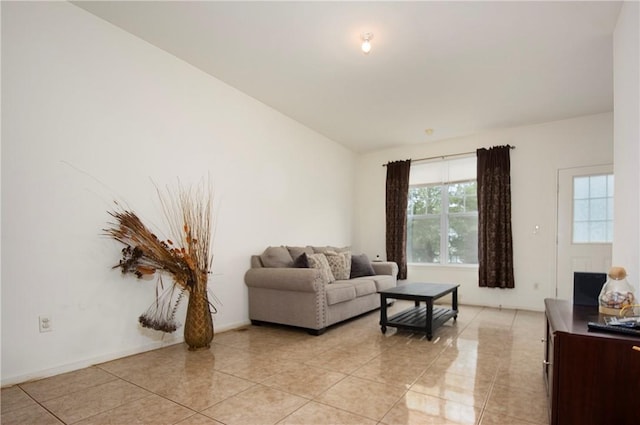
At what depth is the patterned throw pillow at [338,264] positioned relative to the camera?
4.49 m

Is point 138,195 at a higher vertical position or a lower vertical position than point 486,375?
higher

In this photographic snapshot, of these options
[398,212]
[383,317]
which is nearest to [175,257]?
[383,317]

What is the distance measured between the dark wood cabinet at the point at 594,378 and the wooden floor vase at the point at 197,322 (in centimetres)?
258

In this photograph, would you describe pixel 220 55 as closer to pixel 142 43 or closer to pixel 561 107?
pixel 142 43

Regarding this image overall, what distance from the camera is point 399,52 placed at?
10.3 feet

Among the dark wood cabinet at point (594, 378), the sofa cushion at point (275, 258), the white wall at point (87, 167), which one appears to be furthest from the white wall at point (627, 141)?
the white wall at point (87, 167)

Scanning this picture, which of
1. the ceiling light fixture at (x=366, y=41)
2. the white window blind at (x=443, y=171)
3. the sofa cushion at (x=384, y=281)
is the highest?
the ceiling light fixture at (x=366, y=41)

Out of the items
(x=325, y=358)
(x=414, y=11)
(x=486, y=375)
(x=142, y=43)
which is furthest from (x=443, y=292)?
(x=142, y=43)

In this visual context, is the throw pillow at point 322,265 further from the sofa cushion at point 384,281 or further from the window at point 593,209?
the window at point 593,209

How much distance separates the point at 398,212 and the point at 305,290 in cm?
295

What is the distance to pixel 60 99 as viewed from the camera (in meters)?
2.54

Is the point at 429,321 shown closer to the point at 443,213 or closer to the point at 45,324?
the point at 443,213

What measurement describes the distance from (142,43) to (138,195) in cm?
136

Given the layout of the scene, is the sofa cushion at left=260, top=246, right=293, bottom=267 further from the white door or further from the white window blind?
the white door
